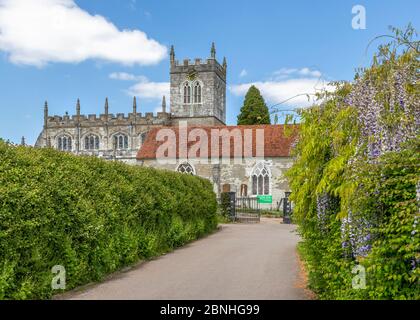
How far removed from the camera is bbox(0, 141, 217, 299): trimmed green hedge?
26.1ft

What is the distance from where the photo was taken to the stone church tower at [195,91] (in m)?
73.8

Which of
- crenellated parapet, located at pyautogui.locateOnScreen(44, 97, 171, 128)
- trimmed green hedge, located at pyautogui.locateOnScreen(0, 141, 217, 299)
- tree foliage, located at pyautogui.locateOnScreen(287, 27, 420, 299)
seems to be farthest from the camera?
crenellated parapet, located at pyautogui.locateOnScreen(44, 97, 171, 128)

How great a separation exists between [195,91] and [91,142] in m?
16.7

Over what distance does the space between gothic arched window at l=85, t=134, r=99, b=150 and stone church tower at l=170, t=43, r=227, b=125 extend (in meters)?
11.6

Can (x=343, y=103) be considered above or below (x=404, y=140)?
above

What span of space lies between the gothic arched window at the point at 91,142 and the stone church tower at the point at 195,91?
457 inches

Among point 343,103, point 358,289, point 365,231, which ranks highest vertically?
point 343,103

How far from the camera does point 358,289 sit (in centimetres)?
554

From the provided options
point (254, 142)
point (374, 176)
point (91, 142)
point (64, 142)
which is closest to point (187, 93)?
point (91, 142)

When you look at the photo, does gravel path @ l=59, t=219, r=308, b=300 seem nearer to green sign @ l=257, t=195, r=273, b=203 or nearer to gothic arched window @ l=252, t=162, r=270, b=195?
green sign @ l=257, t=195, r=273, b=203

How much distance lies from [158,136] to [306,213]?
3412 centimetres

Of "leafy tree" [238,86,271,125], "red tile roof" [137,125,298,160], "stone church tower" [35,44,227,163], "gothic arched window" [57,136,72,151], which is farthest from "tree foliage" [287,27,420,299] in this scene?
"gothic arched window" [57,136,72,151]

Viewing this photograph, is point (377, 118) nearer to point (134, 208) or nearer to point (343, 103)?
point (343, 103)
